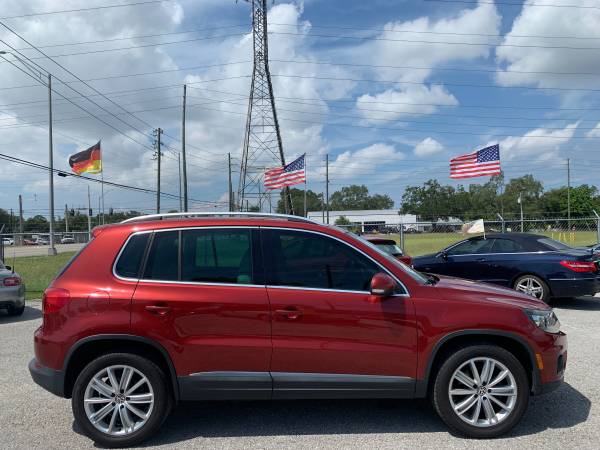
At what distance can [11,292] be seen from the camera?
384 inches

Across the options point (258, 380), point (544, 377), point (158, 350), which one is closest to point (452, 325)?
point (544, 377)

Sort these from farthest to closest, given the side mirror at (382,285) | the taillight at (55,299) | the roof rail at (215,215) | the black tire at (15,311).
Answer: the black tire at (15,311) → the roof rail at (215,215) → the taillight at (55,299) → the side mirror at (382,285)

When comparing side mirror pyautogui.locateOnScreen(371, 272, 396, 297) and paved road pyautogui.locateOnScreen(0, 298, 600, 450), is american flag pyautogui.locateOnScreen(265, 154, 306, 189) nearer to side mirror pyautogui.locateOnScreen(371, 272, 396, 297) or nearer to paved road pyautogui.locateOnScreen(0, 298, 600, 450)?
paved road pyautogui.locateOnScreen(0, 298, 600, 450)

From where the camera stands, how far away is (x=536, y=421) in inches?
177

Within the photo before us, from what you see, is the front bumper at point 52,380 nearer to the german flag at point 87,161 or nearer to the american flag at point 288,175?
the american flag at point 288,175

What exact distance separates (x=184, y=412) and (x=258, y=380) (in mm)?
1193

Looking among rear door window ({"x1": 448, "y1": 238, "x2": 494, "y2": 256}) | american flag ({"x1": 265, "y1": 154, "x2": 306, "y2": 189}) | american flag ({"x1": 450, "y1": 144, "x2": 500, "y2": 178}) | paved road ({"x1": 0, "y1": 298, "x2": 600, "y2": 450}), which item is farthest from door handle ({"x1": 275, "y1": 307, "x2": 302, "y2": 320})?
american flag ({"x1": 265, "y1": 154, "x2": 306, "y2": 189})

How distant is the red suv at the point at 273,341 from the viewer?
13.4 ft

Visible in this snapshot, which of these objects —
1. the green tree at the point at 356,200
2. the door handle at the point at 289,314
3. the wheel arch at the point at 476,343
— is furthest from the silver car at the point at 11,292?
the green tree at the point at 356,200

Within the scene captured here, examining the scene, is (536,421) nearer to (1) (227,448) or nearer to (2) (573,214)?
(1) (227,448)

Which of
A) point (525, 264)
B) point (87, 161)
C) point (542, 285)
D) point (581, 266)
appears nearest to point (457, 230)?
point (525, 264)

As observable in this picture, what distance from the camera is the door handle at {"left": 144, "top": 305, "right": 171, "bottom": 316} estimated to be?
4.07m

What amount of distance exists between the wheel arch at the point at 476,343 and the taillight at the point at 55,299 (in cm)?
289

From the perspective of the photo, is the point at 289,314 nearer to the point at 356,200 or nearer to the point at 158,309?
the point at 158,309
